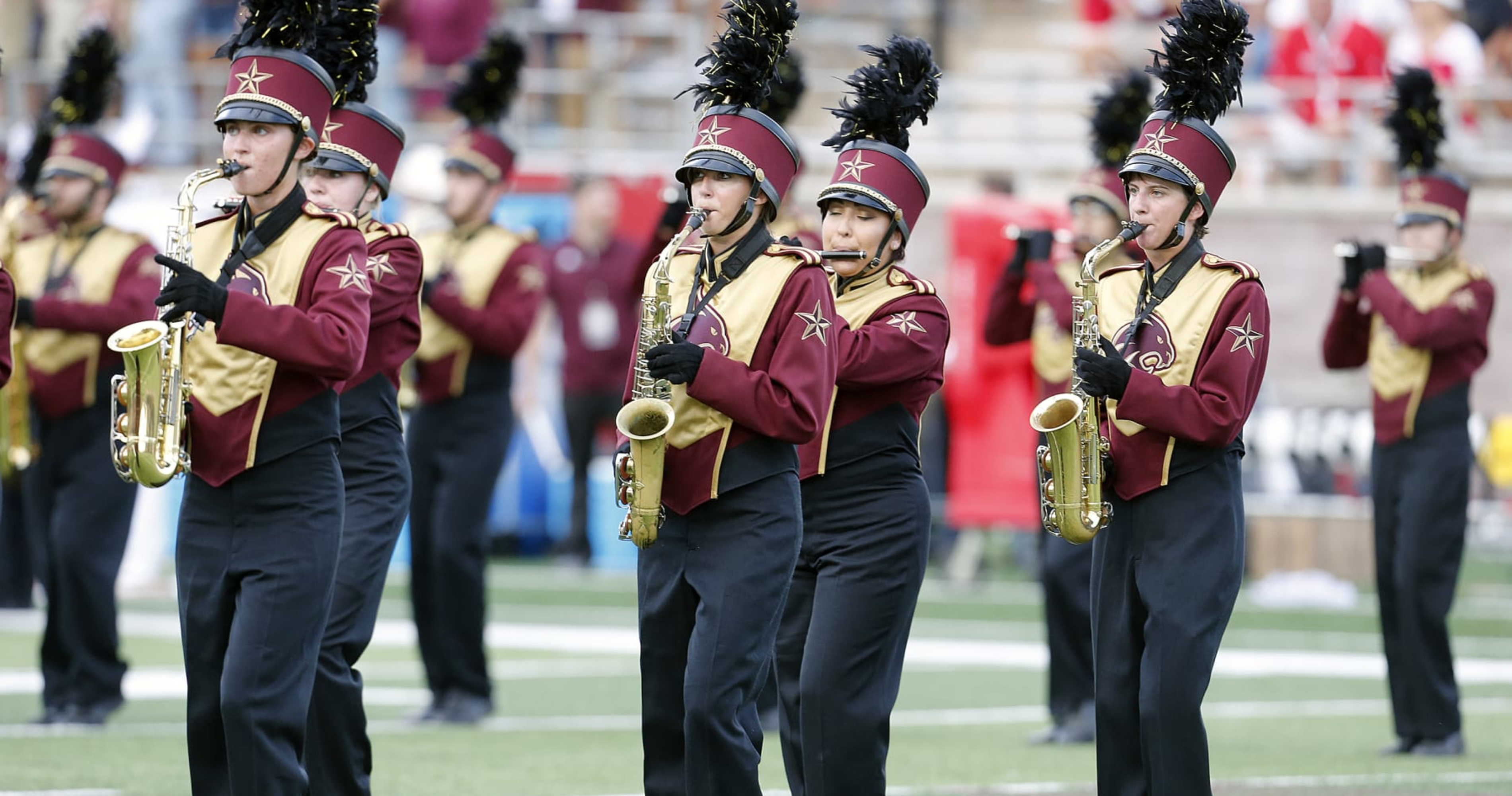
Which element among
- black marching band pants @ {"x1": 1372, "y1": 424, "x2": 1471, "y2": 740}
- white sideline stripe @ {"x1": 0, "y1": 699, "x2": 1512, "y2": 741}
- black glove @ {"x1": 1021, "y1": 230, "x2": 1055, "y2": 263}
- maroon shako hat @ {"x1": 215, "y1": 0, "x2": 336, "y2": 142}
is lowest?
white sideline stripe @ {"x1": 0, "y1": 699, "x2": 1512, "y2": 741}

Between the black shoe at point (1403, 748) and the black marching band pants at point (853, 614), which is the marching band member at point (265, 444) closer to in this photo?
the black marching band pants at point (853, 614)

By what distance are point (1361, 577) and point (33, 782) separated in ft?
36.8

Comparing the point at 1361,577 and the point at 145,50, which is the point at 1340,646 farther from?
the point at 145,50

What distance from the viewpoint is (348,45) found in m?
7.80

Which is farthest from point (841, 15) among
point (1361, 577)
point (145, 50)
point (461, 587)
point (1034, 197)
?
point (461, 587)

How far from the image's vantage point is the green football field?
9.34 meters

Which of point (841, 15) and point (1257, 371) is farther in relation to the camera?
point (841, 15)

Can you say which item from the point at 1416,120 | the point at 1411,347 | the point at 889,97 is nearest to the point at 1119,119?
the point at 1416,120

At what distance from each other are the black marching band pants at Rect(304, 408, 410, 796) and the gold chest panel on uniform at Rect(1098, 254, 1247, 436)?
2558 mm

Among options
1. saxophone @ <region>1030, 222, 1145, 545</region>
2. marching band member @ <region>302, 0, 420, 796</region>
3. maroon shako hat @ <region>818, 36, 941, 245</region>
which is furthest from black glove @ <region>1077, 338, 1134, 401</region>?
marching band member @ <region>302, 0, 420, 796</region>

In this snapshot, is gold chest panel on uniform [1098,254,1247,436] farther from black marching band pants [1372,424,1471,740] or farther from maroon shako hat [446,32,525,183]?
maroon shako hat [446,32,525,183]

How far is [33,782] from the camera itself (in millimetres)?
8812

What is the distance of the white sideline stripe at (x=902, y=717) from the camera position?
10.5m

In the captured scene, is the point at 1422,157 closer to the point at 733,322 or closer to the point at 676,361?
the point at 733,322
